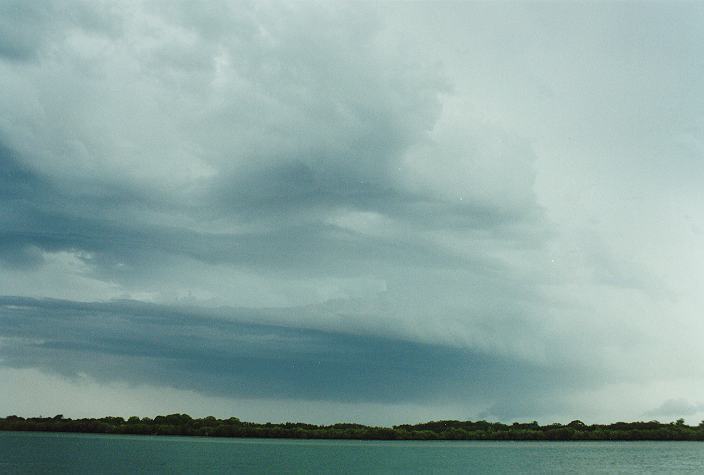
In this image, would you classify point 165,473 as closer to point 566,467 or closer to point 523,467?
point 523,467

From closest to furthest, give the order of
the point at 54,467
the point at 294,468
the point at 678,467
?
the point at 54,467 < the point at 294,468 < the point at 678,467

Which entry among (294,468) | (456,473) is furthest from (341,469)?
(456,473)

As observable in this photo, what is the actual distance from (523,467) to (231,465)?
55753 millimetres

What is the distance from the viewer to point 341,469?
109 metres

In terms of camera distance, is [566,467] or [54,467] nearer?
[54,467]

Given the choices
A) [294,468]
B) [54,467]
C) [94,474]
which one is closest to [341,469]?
[294,468]

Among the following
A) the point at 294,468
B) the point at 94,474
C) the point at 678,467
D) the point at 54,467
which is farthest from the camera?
the point at 678,467

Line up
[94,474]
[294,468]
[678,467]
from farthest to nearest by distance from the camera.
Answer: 1. [678,467]
2. [294,468]
3. [94,474]

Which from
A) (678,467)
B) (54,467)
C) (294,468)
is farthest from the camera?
(678,467)

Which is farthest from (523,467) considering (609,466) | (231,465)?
(231,465)

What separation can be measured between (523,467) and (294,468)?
45248 millimetres

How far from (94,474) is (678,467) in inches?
4130

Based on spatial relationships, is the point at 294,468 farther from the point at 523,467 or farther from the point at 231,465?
the point at 523,467

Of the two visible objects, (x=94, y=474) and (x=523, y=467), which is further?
(x=523, y=467)
